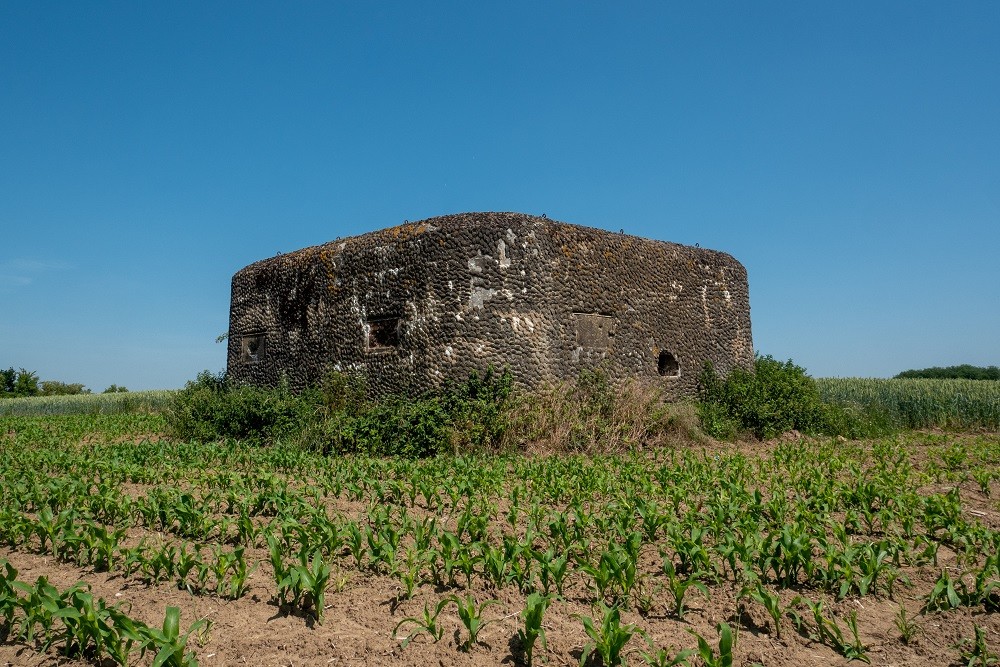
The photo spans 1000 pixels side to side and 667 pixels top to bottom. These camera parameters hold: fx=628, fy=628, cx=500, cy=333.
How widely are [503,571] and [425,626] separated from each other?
81cm

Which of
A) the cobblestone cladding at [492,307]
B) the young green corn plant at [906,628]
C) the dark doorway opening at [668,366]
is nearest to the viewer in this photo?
the young green corn plant at [906,628]

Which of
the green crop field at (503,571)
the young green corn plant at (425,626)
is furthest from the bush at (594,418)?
the young green corn plant at (425,626)

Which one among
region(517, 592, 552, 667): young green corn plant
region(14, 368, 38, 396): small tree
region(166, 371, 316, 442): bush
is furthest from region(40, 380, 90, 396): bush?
region(517, 592, 552, 667): young green corn plant

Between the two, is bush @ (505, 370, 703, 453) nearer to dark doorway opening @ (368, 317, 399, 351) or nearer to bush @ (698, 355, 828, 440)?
bush @ (698, 355, 828, 440)

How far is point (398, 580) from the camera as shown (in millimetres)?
3812

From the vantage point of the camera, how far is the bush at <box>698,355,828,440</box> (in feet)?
36.0

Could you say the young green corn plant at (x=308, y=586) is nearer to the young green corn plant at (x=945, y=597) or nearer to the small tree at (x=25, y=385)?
the young green corn plant at (x=945, y=597)

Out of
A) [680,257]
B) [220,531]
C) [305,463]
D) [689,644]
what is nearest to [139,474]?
[305,463]

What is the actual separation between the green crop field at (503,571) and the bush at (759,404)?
Answer: 414 cm

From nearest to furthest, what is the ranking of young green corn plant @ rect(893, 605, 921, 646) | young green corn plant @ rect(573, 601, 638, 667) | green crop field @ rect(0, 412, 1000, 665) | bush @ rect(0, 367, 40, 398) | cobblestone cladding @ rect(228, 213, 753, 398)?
young green corn plant @ rect(573, 601, 638, 667) → green crop field @ rect(0, 412, 1000, 665) → young green corn plant @ rect(893, 605, 921, 646) → cobblestone cladding @ rect(228, 213, 753, 398) → bush @ rect(0, 367, 40, 398)

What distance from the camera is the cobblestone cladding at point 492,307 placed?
9.71 metres

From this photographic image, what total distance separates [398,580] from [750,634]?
1988 millimetres

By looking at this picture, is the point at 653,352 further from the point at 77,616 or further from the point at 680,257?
the point at 77,616

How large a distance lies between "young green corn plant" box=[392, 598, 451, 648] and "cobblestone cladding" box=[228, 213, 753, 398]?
20.9 ft
